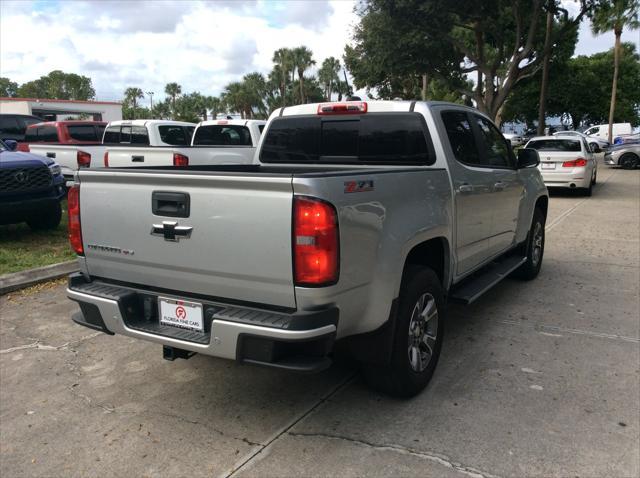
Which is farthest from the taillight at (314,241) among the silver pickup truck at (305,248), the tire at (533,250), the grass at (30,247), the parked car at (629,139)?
the parked car at (629,139)

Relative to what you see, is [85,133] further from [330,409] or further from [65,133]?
[330,409]

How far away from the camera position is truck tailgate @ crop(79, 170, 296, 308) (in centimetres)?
264

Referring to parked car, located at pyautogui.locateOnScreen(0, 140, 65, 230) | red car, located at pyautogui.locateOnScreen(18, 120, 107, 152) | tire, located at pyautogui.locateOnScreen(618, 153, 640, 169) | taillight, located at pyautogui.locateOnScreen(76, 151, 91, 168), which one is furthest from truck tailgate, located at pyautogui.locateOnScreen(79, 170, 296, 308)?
tire, located at pyautogui.locateOnScreen(618, 153, 640, 169)

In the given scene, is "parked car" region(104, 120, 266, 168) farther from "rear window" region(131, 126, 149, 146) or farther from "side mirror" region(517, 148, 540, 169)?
"side mirror" region(517, 148, 540, 169)

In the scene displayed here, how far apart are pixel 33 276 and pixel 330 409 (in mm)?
4457

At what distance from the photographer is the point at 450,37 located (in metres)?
20.5

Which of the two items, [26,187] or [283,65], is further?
[283,65]

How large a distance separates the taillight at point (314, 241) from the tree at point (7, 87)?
4889 inches

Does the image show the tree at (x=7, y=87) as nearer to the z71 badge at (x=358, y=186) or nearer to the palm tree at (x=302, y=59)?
the palm tree at (x=302, y=59)

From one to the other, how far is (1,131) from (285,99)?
50.8 m

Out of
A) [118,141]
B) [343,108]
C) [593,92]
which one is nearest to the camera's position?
[343,108]

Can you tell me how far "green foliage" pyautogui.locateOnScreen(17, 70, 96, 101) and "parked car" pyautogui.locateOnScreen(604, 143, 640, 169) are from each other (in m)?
100

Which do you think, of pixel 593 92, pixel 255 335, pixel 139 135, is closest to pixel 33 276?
pixel 255 335

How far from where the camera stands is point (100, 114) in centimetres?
4644
